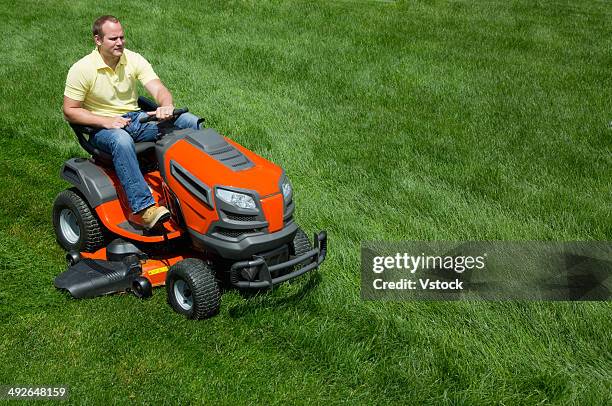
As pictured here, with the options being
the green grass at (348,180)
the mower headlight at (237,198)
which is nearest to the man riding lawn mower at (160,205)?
the mower headlight at (237,198)

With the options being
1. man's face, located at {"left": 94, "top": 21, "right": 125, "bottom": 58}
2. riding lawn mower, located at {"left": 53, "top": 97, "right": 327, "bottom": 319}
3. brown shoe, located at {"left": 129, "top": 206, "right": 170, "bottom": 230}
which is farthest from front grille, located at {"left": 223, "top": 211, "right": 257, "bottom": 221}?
man's face, located at {"left": 94, "top": 21, "right": 125, "bottom": 58}

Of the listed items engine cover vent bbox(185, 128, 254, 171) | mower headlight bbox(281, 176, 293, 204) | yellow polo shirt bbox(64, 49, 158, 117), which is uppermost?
yellow polo shirt bbox(64, 49, 158, 117)

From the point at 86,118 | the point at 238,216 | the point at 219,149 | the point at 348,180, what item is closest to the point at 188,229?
the point at 238,216

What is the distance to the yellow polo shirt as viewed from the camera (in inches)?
191

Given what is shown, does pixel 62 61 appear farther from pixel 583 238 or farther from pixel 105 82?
pixel 583 238

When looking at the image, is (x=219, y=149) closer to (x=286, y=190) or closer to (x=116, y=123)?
(x=286, y=190)

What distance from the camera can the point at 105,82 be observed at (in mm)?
4941

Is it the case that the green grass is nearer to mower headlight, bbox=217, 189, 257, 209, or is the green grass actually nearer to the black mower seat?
mower headlight, bbox=217, 189, 257, 209

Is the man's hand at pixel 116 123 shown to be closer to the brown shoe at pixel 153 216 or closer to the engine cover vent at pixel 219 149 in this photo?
the engine cover vent at pixel 219 149

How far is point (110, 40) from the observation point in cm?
483

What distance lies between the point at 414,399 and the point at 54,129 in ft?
17.5

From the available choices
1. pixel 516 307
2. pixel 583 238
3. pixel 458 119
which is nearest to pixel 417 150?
pixel 458 119

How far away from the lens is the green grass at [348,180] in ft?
12.8

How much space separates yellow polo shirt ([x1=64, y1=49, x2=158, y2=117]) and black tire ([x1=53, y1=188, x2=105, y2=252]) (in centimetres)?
64
